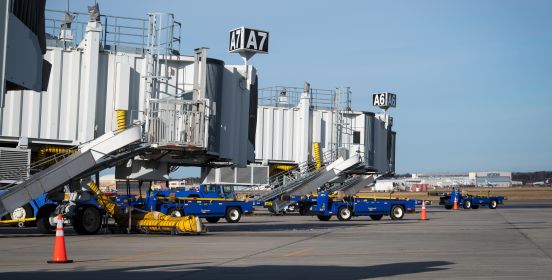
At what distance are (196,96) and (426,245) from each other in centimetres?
918

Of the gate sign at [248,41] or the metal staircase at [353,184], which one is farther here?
the metal staircase at [353,184]

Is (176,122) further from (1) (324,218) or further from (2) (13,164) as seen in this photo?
(1) (324,218)

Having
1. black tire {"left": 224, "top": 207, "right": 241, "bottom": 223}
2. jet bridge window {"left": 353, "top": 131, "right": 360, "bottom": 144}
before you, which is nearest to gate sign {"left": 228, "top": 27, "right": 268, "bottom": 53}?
black tire {"left": 224, "top": 207, "right": 241, "bottom": 223}

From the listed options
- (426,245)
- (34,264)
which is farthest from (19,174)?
(426,245)

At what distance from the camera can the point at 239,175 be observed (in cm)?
4256

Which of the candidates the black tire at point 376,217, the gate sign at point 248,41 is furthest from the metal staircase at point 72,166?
the black tire at point 376,217

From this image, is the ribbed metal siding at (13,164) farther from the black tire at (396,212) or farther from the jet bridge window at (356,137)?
the jet bridge window at (356,137)

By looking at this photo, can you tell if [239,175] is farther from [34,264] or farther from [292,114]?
[34,264]

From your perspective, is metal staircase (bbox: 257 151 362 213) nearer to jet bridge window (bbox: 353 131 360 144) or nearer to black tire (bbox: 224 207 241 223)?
jet bridge window (bbox: 353 131 360 144)

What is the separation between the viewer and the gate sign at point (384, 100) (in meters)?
51.1

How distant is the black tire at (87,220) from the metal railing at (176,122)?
9.44 ft

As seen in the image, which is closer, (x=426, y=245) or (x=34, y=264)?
(x=34, y=264)

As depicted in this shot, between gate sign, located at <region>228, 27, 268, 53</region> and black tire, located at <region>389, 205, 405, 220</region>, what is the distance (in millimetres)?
14176

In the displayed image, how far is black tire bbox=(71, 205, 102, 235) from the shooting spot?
24719 mm
